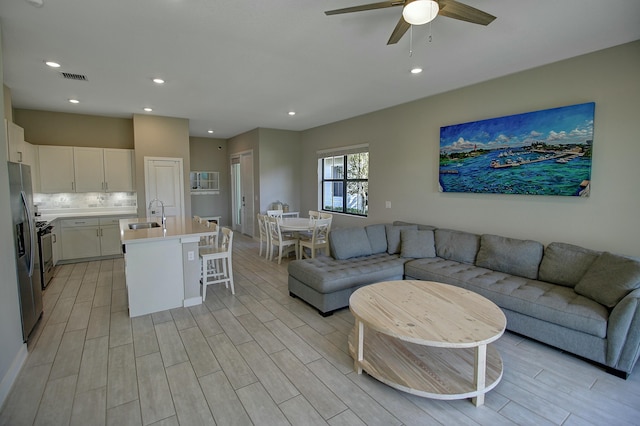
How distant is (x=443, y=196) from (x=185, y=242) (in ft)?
11.8

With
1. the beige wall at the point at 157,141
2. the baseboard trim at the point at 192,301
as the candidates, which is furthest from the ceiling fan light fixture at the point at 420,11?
the beige wall at the point at 157,141

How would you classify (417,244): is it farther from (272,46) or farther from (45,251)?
(45,251)

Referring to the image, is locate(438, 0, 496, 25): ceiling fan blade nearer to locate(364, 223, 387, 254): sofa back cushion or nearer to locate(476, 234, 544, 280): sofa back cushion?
locate(476, 234, 544, 280): sofa back cushion

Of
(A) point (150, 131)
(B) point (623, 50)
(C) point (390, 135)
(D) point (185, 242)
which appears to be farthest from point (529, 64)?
(A) point (150, 131)

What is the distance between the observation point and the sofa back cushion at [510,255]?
3.36 meters

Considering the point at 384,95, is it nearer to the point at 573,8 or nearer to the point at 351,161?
the point at 351,161

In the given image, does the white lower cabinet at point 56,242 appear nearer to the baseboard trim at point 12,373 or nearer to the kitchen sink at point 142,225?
the kitchen sink at point 142,225

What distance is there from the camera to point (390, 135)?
5312 millimetres

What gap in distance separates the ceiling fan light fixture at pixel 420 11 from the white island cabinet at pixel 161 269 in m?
3.08

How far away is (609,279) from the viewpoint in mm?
2641

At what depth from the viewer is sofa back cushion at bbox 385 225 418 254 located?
4.55 m

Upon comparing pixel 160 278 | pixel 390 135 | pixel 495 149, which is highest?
pixel 390 135

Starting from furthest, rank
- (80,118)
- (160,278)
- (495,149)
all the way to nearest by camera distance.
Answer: (80,118)
(495,149)
(160,278)

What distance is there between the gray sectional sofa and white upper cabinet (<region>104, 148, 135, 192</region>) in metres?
4.27
